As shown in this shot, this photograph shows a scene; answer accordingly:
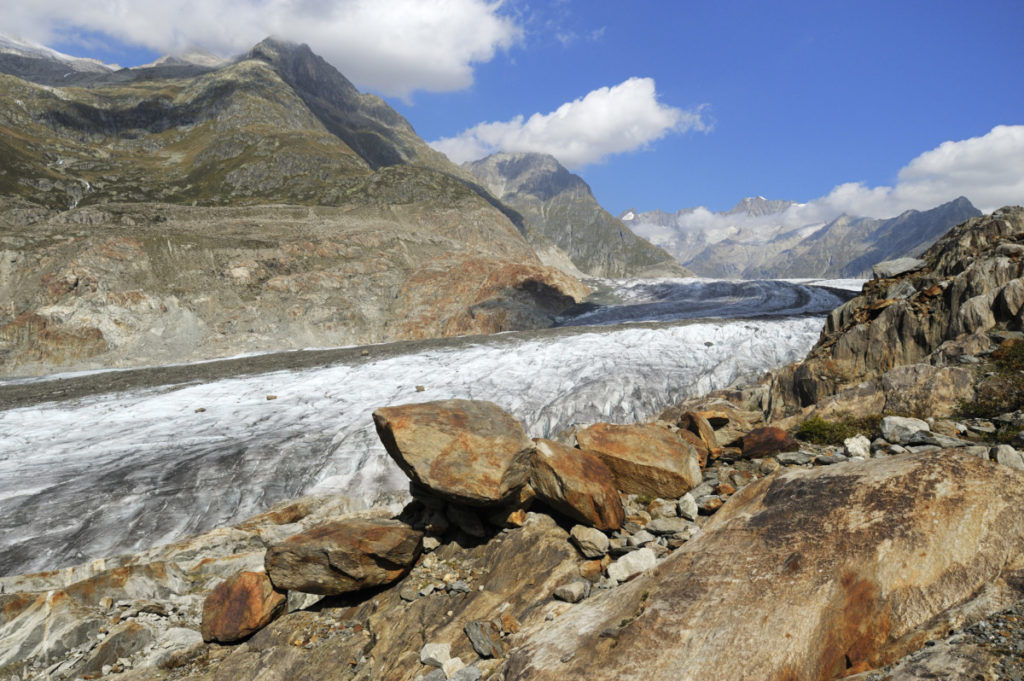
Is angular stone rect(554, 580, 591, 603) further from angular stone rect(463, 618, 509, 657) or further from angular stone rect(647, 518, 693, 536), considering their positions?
angular stone rect(647, 518, 693, 536)

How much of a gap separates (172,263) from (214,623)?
54.8 meters

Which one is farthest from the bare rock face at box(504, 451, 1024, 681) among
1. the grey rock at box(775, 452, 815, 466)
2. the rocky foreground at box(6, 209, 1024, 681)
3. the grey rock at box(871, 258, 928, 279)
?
the grey rock at box(871, 258, 928, 279)

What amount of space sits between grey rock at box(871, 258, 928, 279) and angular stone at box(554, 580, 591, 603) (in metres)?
24.3

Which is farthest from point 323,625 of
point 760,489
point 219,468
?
point 219,468

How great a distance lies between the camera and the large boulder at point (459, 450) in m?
8.75

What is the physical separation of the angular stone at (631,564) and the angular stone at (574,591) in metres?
0.41

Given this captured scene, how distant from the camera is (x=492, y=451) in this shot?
916 centimetres

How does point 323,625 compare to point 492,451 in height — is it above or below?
below

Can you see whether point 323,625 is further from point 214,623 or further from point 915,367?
point 915,367

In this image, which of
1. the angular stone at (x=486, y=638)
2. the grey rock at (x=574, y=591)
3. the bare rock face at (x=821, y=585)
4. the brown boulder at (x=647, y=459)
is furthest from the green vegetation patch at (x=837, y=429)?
the angular stone at (x=486, y=638)

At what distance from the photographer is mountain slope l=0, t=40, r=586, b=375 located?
145ft

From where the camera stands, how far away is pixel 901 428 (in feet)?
29.2

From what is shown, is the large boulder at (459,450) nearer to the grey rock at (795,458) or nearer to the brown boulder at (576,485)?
the brown boulder at (576,485)

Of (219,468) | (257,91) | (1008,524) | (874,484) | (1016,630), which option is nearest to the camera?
(1016,630)
